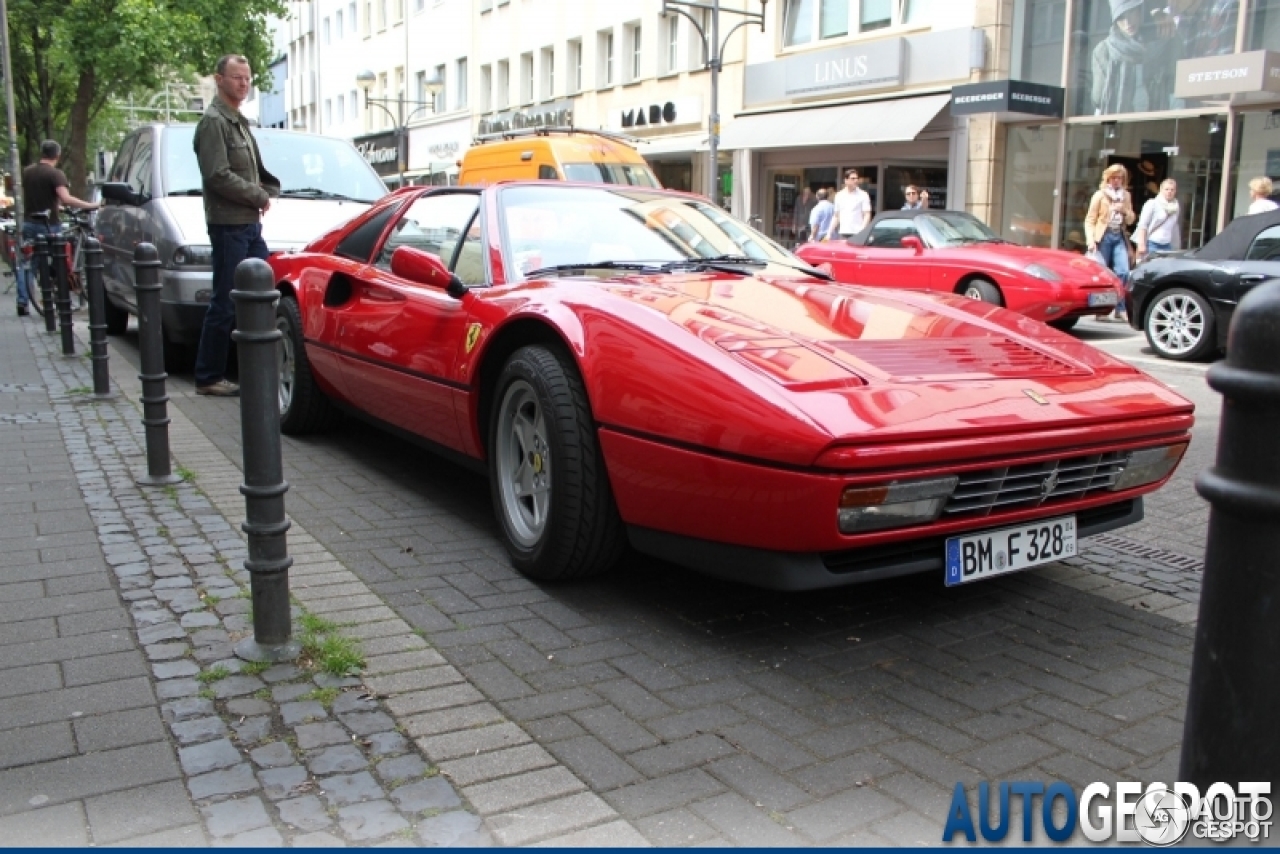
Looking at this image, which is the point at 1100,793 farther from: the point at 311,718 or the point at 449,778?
the point at 311,718

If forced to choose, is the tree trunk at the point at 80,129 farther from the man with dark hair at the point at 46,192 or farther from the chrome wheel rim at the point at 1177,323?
the chrome wheel rim at the point at 1177,323

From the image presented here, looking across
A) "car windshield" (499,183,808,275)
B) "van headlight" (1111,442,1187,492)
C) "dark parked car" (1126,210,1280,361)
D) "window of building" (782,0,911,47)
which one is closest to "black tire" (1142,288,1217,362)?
"dark parked car" (1126,210,1280,361)

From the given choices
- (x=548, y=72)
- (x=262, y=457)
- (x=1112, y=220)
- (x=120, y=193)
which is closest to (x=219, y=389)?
(x=120, y=193)

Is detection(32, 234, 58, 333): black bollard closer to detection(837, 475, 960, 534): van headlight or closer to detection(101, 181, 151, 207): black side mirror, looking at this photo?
detection(101, 181, 151, 207): black side mirror

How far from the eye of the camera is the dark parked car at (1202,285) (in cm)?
982

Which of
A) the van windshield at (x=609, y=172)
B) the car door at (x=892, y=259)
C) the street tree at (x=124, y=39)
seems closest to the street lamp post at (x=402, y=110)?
the street tree at (x=124, y=39)

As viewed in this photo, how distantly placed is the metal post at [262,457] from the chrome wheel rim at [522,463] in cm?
88

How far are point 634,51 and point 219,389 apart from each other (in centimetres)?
2510

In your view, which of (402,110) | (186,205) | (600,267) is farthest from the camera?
(402,110)

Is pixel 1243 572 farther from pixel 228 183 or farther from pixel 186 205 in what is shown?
pixel 186 205

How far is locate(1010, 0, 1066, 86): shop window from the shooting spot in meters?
19.4

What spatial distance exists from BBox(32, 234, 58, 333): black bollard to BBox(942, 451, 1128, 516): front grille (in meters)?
10.1

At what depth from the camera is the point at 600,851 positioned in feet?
7.30

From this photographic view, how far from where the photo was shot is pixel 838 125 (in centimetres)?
2238
